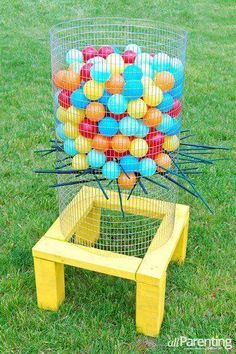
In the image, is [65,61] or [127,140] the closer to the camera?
[127,140]

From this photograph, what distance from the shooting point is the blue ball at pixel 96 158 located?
2066 millimetres

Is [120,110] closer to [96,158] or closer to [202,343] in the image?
[96,158]

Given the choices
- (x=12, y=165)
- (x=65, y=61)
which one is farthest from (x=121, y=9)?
(x=65, y=61)

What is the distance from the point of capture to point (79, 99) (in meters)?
2.01

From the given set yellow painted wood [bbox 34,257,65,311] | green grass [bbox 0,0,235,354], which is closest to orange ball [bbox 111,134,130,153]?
yellow painted wood [bbox 34,257,65,311]

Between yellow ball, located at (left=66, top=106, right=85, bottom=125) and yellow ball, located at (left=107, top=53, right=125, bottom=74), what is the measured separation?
0.66 feet

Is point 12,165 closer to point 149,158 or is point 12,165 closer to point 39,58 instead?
point 149,158

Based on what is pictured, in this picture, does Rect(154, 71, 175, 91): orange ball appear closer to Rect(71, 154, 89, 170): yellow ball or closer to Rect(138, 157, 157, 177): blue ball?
Rect(138, 157, 157, 177): blue ball

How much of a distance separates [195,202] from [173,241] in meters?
0.81

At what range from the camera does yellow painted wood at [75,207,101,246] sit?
2573 millimetres

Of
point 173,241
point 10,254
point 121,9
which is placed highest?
point 121,9

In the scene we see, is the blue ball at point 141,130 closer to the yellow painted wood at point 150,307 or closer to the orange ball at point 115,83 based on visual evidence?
the orange ball at point 115,83

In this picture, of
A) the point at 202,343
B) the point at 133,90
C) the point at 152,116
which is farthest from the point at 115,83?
the point at 202,343

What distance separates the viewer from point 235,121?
163 inches
